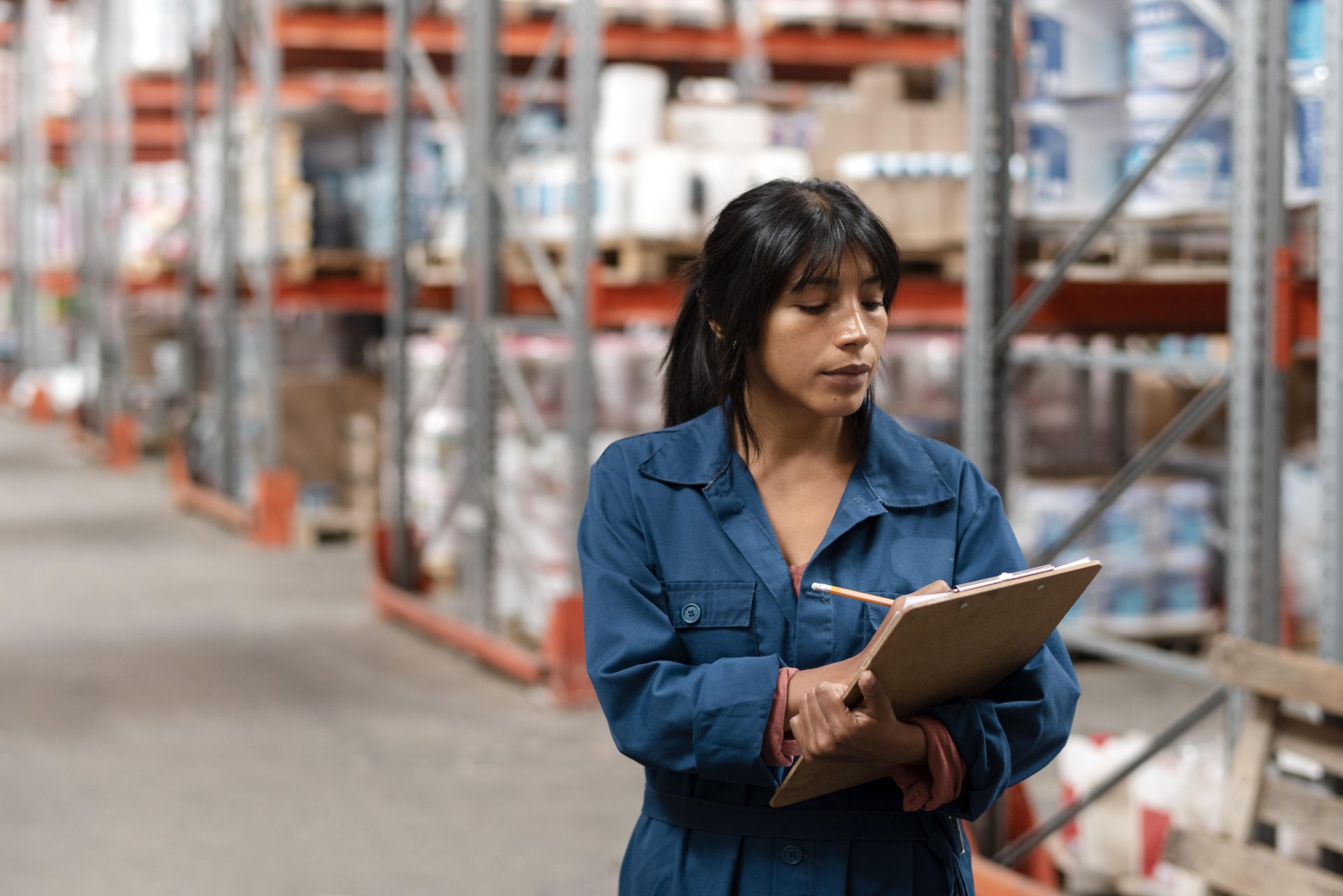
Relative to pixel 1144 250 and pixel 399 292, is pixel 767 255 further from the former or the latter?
pixel 399 292

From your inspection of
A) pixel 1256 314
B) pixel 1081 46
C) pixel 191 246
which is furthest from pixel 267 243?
A: pixel 1256 314

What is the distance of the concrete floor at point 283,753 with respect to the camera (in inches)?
184

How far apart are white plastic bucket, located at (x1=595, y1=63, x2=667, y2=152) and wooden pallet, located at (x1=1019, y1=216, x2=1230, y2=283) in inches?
101

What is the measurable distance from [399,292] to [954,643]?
674 cm

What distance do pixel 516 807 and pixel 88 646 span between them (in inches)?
127

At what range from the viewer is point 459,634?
721cm

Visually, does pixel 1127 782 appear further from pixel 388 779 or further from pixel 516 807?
pixel 388 779

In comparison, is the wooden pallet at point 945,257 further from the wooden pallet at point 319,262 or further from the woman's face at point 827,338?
the wooden pallet at point 319,262

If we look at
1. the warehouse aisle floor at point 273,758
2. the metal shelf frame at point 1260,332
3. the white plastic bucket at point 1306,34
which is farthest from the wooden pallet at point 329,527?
the white plastic bucket at point 1306,34

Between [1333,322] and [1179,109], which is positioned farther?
[1179,109]

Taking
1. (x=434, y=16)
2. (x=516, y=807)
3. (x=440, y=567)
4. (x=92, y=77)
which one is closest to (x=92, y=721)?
(x=516, y=807)

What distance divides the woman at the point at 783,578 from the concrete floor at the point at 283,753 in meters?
2.64

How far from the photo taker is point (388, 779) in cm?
550

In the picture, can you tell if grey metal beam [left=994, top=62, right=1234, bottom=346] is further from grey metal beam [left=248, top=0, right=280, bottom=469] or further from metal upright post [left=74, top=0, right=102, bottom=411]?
metal upright post [left=74, top=0, right=102, bottom=411]
